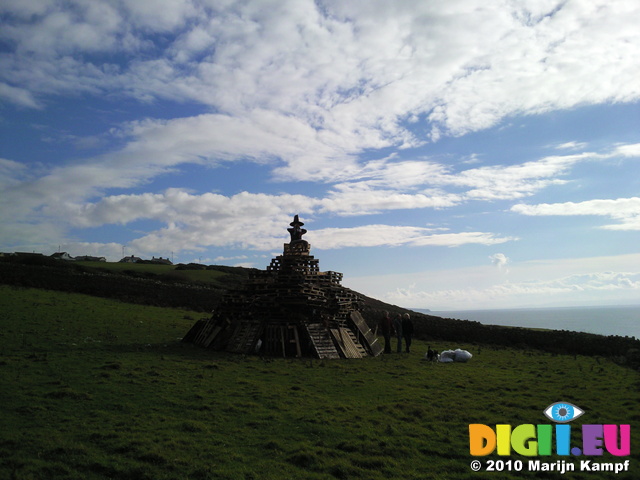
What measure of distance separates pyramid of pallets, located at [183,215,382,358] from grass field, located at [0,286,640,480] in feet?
5.86

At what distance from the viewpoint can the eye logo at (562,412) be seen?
A: 42.7ft

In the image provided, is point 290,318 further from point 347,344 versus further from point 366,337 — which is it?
point 366,337

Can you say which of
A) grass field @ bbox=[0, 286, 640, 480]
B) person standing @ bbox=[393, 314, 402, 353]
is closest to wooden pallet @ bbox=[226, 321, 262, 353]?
grass field @ bbox=[0, 286, 640, 480]

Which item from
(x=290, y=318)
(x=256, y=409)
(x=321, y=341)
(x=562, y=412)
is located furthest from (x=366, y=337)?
(x=256, y=409)

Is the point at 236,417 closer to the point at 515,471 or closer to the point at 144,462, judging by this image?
the point at 144,462

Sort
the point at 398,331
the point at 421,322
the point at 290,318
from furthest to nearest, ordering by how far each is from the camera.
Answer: the point at 421,322 < the point at 398,331 < the point at 290,318

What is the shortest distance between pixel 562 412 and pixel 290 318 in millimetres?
14950

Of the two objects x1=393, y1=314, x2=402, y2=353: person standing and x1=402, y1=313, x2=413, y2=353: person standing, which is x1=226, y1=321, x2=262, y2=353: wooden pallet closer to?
x1=393, y1=314, x2=402, y2=353: person standing

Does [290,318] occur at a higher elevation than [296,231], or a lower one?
lower

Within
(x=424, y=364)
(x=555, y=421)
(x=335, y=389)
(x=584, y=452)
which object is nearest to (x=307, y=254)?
(x=424, y=364)

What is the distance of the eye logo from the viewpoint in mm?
13015

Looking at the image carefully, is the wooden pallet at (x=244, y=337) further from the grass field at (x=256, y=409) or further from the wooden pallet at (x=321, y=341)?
the wooden pallet at (x=321, y=341)

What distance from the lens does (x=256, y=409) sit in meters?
13.1

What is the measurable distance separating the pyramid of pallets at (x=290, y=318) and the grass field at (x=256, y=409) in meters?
1.79
